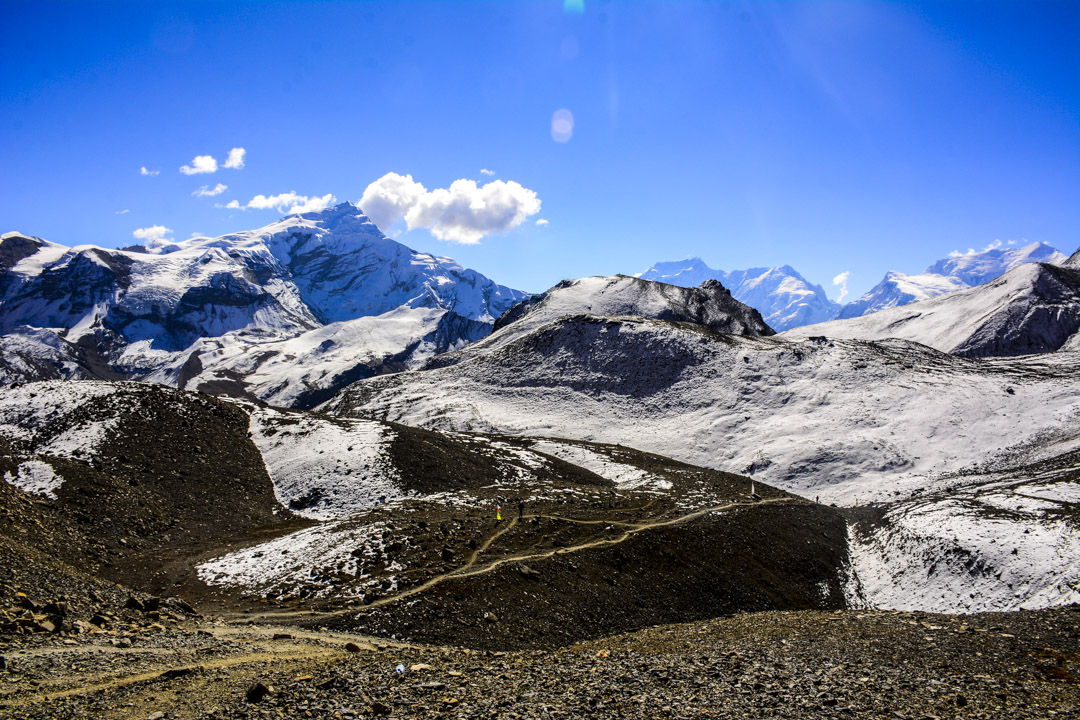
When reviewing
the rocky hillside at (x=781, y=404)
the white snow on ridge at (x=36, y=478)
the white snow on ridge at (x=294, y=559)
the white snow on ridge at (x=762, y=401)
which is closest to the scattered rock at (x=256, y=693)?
the white snow on ridge at (x=294, y=559)

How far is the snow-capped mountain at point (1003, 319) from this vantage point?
140 meters

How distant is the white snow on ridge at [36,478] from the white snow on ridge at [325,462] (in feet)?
43.1

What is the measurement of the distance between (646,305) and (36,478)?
110099mm

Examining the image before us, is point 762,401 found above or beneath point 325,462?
above

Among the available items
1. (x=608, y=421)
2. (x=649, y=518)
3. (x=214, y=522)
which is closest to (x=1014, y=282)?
(x=608, y=421)

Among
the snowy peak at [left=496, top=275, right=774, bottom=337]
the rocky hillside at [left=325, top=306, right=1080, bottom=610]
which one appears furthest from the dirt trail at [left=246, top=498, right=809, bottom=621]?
the snowy peak at [left=496, top=275, right=774, bottom=337]

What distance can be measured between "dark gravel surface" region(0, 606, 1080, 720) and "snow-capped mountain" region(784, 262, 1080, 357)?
12950 cm

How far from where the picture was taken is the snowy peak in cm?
12575

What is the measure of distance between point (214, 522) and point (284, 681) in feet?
93.3

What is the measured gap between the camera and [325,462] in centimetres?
4572

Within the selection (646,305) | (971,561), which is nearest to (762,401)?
(971,561)

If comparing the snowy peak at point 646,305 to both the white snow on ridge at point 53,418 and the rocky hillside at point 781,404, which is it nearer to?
the rocky hillside at point 781,404

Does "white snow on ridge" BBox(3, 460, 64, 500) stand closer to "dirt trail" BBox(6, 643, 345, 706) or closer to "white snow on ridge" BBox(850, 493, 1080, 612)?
"dirt trail" BBox(6, 643, 345, 706)

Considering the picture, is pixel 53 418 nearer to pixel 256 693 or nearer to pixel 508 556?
pixel 508 556
